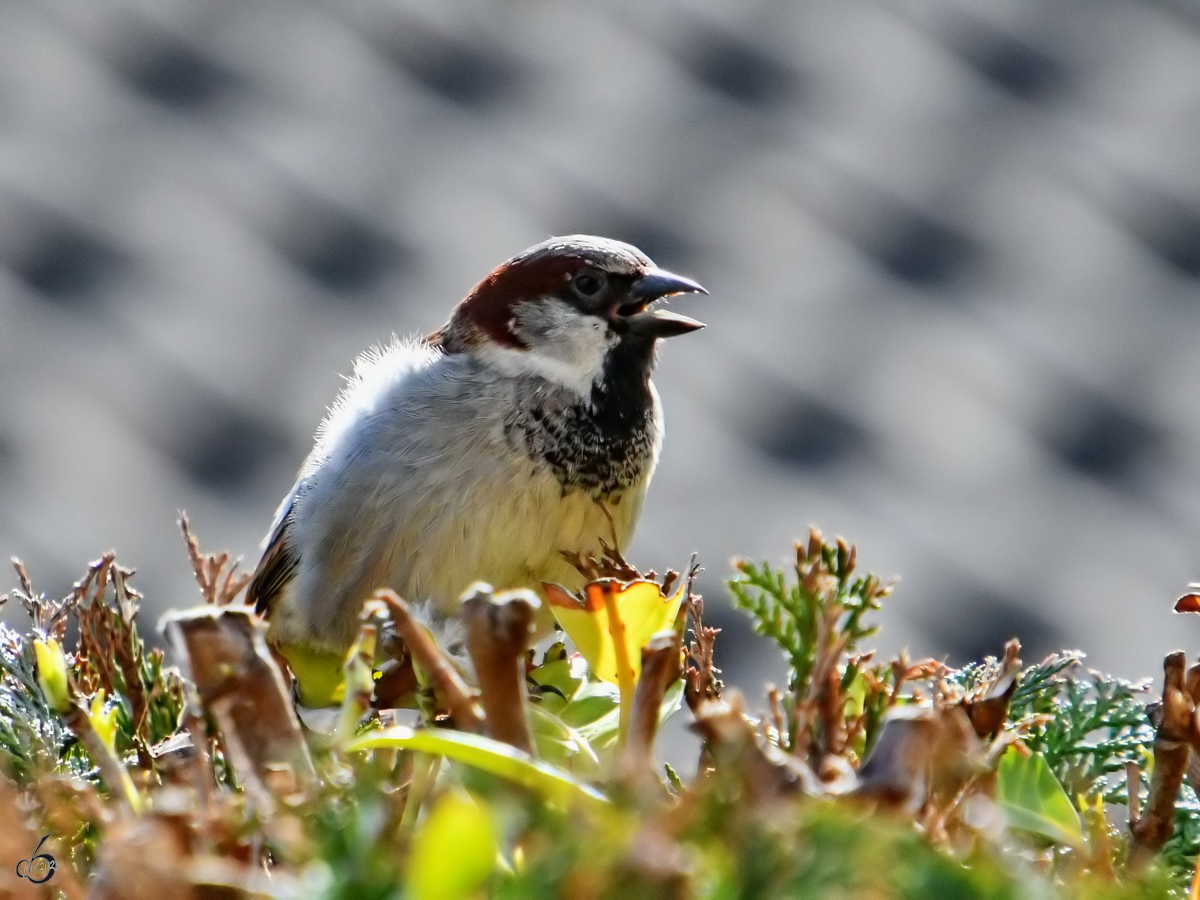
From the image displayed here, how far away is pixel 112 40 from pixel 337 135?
746 millimetres

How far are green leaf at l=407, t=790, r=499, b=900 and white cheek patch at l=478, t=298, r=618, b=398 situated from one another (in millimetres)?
2138

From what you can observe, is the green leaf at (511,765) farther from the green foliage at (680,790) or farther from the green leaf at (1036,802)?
the green leaf at (1036,802)

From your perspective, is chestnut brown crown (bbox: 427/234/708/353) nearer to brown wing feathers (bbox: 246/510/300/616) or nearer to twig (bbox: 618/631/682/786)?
brown wing feathers (bbox: 246/510/300/616)

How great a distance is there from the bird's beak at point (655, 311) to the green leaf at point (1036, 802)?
6.00 ft

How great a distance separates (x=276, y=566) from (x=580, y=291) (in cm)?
67

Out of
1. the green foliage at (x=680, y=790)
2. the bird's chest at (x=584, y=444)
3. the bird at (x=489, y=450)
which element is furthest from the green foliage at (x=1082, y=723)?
the bird's chest at (x=584, y=444)

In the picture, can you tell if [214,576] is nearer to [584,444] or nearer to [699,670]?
[699,670]

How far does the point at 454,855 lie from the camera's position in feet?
1.34

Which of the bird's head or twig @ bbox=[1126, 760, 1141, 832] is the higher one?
the bird's head

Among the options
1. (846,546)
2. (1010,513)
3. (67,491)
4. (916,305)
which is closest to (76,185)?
(67,491)

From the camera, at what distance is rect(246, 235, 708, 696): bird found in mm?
2305

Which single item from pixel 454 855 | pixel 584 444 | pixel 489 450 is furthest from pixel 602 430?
pixel 454 855

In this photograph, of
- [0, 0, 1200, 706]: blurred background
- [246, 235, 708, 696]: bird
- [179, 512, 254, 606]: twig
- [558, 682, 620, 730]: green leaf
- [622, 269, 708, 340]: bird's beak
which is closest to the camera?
[558, 682, 620, 730]: green leaf

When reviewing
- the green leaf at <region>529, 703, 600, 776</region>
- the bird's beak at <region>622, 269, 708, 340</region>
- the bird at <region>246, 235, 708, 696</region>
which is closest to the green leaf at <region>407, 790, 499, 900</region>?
the green leaf at <region>529, 703, 600, 776</region>
